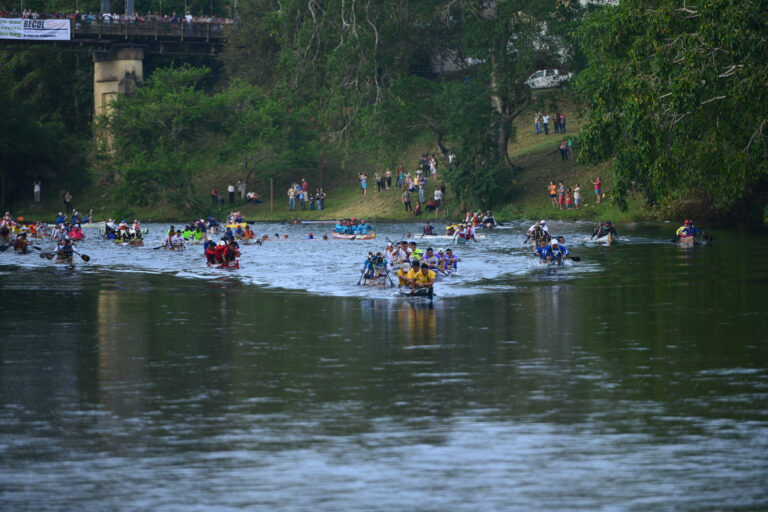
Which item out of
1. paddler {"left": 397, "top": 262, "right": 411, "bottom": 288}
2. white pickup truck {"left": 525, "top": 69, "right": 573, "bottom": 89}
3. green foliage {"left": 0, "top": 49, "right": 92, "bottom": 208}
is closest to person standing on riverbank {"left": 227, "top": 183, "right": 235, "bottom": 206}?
green foliage {"left": 0, "top": 49, "right": 92, "bottom": 208}

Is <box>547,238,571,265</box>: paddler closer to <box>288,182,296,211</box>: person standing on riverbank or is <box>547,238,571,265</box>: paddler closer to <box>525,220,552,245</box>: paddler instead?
<box>525,220,552,245</box>: paddler

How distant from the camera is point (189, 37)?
106 metres

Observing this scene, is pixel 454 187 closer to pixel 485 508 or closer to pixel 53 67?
pixel 53 67

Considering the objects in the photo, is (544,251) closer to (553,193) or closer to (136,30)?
(553,193)

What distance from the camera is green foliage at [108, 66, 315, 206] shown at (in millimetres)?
96688

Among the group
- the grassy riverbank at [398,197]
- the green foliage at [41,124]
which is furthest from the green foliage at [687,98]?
the green foliage at [41,124]

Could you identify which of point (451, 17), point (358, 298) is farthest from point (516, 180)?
point (358, 298)

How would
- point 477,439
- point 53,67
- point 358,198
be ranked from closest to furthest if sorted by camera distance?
point 477,439
point 358,198
point 53,67

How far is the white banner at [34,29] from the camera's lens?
93562 mm

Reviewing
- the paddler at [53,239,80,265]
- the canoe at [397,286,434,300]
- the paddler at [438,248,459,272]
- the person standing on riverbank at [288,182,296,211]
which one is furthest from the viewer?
the person standing on riverbank at [288,182,296,211]

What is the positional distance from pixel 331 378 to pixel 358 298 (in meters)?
15.8

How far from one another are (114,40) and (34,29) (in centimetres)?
816

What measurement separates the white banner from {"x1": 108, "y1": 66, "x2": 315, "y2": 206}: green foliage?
7.95m

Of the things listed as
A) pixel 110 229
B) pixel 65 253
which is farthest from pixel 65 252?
pixel 110 229
